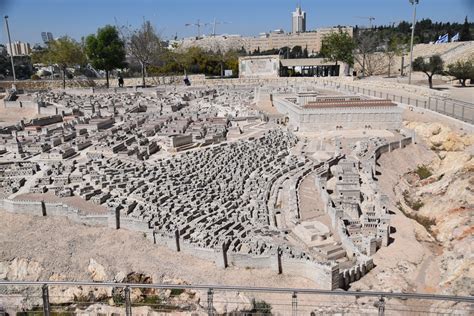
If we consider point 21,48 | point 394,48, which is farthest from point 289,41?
point 394,48

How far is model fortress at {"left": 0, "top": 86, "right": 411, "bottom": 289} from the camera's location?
12537 millimetres

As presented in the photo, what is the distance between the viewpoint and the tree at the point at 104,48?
1822 inches

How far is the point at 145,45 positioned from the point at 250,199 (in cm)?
3891

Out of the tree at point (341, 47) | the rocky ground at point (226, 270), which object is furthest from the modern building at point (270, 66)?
the rocky ground at point (226, 270)

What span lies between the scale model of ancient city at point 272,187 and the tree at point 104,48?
14493mm

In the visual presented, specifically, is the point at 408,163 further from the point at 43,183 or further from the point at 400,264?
the point at 43,183

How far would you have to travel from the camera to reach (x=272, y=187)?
56.0 ft

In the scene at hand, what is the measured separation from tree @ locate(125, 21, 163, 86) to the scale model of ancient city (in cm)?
1838

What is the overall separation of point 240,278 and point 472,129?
53.3ft

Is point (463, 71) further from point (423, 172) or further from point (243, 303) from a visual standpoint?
point (243, 303)

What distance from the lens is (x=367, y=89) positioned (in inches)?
1405

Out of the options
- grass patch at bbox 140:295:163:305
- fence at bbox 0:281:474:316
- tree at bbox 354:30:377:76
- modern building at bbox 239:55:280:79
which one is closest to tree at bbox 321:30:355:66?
tree at bbox 354:30:377:76

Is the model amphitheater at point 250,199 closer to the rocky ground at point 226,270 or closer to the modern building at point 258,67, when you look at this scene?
the rocky ground at point 226,270

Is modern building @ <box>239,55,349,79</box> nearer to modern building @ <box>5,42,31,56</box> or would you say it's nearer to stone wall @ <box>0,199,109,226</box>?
stone wall @ <box>0,199,109,226</box>
